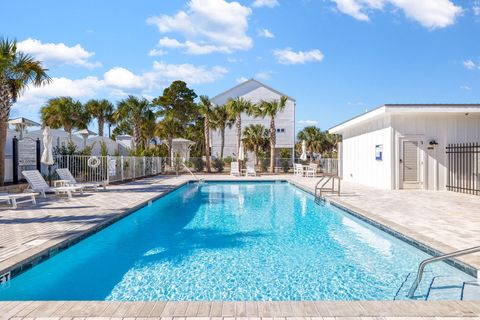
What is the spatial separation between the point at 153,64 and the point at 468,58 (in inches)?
759

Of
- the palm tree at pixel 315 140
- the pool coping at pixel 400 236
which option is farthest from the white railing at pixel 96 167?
the palm tree at pixel 315 140

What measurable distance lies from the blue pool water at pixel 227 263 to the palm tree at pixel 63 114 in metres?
25.9

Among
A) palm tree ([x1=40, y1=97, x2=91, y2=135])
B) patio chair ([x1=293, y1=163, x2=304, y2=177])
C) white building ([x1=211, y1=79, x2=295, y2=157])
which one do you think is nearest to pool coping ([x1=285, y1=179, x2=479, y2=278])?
patio chair ([x1=293, y1=163, x2=304, y2=177])

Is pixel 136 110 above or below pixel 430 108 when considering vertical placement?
above

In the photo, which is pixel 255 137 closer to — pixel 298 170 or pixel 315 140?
pixel 298 170

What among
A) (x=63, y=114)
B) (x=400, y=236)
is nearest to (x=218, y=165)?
(x=63, y=114)

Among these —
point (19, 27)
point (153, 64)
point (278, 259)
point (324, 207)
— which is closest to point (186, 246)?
point (278, 259)

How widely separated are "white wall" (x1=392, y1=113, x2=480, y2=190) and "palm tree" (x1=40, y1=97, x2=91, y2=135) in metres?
27.3

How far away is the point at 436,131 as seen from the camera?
46.6 ft

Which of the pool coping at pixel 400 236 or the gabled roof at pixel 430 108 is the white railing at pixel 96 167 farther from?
the gabled roof at pixel 430 108

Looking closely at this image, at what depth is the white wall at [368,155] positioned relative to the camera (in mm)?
14578

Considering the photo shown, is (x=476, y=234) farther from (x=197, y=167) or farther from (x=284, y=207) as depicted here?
(x=197, y=167)

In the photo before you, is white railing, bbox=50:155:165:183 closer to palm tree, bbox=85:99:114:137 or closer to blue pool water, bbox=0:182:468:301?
blue pool water, bbox=0:182:468:301

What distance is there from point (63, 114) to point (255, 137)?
16.9 meters
